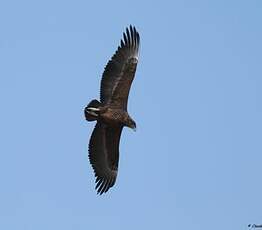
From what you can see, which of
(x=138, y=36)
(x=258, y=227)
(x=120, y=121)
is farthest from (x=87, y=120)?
(x=258, y=227)

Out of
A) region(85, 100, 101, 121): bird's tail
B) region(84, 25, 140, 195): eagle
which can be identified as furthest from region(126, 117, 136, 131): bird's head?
region(85, 100, 101, 121): bird's tail

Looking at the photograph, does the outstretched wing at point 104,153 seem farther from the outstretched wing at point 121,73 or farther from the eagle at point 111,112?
the outstretched wing at point 121,73

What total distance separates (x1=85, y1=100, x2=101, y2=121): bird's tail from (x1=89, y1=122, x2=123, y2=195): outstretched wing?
772 mm

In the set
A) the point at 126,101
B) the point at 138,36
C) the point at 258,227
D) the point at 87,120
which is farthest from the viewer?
the point at 138,36

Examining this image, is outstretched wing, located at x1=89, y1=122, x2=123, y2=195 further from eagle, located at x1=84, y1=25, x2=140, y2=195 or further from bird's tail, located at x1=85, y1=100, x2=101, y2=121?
bird's tail, located at x1=85, y1=100, x2=101, y2=121

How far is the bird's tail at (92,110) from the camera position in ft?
43.5

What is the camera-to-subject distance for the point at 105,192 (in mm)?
14930

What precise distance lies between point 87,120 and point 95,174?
2.19 metres

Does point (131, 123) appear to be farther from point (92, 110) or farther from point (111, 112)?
point (92, 110)

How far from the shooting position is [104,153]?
1484 centimetres

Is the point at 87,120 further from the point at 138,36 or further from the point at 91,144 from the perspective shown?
the point at 138,36

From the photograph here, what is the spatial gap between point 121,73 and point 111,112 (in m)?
1.17

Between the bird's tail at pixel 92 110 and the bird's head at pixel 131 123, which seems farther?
the bird's head at pixel 131 123

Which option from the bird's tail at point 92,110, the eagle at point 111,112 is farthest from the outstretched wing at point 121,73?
the bird's tail at point 92,110
